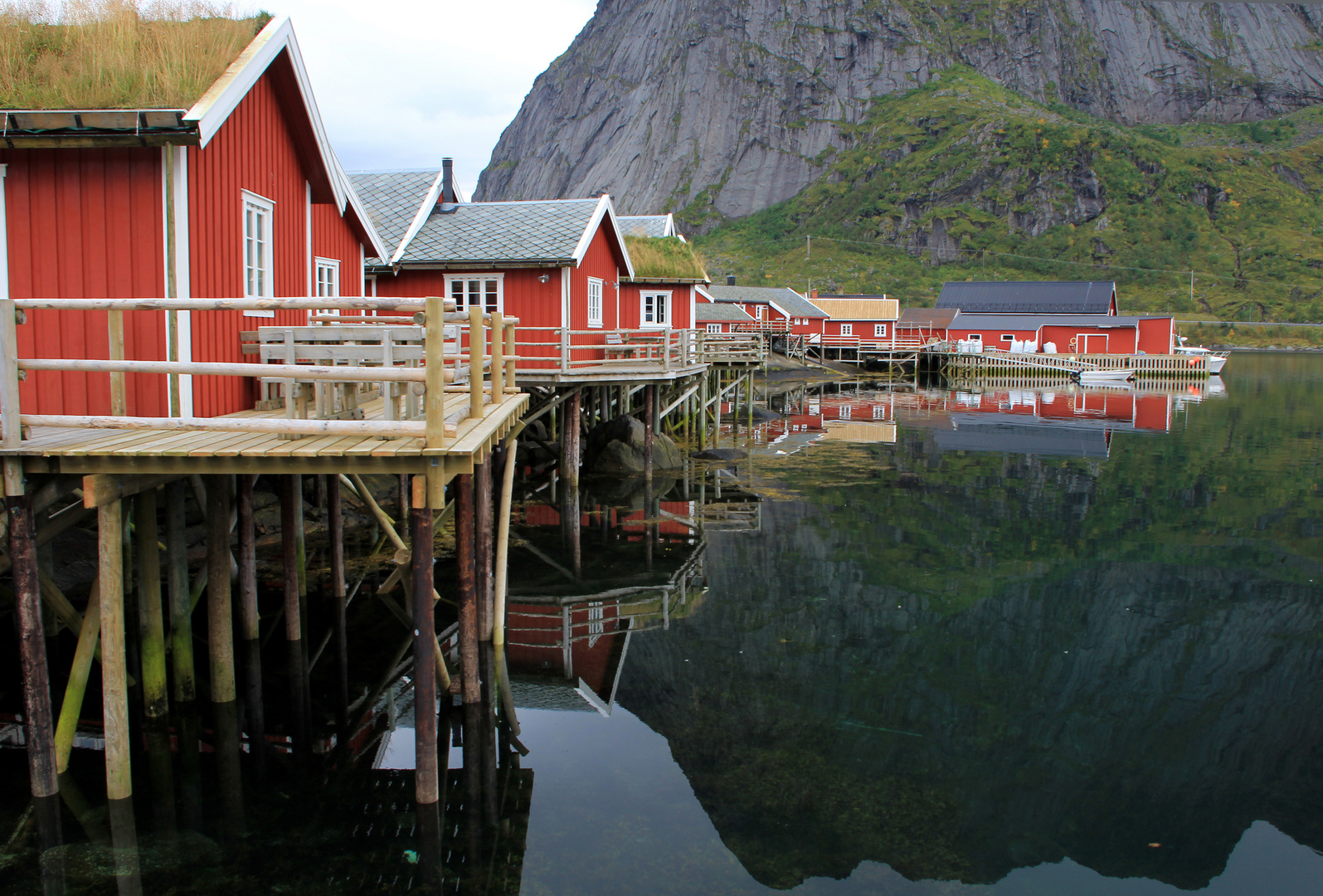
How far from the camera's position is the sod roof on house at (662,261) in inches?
1098

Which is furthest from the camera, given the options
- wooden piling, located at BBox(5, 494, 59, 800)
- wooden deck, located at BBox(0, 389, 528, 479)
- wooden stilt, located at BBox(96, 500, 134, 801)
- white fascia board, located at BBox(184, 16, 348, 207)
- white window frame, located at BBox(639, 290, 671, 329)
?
white window frame, located at BBox(639, 290, 671, 329)

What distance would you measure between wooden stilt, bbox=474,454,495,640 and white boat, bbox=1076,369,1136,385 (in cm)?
5632

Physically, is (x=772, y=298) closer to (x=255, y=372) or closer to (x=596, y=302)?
(x=596, y=302)

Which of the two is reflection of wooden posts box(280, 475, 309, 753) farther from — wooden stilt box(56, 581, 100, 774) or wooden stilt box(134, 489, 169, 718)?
wooden stilt box(56, 581, 100, 774)

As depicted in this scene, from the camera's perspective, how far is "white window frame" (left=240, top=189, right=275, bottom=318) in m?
10.4

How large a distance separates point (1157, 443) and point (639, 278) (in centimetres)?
1772

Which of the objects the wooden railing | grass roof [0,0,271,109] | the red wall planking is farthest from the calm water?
grass roof [0,0,271,109]

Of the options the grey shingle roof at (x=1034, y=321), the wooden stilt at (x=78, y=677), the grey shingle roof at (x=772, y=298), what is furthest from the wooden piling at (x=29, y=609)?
the grey shingle roof at (x=1034, y=321)

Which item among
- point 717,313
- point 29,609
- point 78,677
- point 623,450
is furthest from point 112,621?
point 717,313

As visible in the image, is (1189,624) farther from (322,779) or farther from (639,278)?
(639,278)

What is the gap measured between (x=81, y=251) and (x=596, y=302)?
47.2 ft

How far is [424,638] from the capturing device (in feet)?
24.1

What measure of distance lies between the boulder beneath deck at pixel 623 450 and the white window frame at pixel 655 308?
4.33 metres

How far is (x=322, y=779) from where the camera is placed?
859 centimetres
